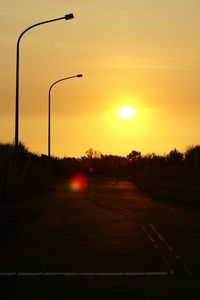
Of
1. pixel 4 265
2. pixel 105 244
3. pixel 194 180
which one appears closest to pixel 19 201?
pixel 105 244

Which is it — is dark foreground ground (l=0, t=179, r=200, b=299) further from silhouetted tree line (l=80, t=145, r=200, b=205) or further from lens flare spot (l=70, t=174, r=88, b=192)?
lens flare spot (l=70, t=174, r=88, b=192)

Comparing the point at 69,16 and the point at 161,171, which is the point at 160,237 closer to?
the point at 69,16

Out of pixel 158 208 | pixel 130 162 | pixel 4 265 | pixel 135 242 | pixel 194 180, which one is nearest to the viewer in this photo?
pixel 4 265

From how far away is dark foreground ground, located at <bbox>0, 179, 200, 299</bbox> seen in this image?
1313cm

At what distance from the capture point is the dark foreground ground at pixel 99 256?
13.1 meters

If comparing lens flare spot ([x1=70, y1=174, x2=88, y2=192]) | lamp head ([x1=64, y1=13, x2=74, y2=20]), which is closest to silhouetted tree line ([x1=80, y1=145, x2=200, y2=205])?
lens flare spot ([x1=70, y1=174, x2=88, y2=192])

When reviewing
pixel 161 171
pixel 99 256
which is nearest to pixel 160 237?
pixel 99 256

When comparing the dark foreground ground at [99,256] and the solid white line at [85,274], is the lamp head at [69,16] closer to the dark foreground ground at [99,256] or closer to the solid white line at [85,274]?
the dark foreground ground at [99,256]

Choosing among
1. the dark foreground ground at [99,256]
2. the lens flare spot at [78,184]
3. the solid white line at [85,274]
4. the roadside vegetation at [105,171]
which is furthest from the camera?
the lens flare spot at [78,184]

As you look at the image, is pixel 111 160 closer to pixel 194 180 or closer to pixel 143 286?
pixel 194 180

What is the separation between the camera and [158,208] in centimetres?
3706

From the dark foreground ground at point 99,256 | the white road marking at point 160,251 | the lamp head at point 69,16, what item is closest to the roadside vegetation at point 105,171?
the dark foreground ground at point 99,256

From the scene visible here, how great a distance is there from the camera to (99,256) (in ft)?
58.1

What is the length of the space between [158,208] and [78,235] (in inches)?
573
